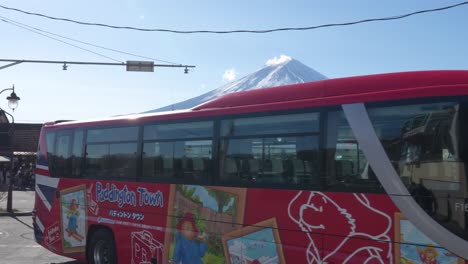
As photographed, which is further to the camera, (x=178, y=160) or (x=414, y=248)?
(x=178, y=160)

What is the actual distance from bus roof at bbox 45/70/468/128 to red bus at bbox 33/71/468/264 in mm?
15

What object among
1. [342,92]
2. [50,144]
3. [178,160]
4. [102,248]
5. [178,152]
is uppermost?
[342,92]

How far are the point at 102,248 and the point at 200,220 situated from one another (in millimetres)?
2874

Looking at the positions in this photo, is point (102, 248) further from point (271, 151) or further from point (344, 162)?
point (344, 162)

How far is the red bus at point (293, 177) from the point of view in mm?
4910

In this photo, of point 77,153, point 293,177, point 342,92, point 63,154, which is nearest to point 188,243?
point 293,177

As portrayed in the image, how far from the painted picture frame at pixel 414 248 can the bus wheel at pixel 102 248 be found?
5385 millimetres

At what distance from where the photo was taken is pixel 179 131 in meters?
7.70

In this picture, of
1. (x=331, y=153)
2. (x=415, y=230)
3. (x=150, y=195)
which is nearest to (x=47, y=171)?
(x=150, y=195)

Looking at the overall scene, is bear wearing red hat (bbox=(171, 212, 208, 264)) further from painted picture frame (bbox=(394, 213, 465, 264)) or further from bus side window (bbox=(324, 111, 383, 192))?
painted picture frame (bbox=(394, 213, 465, 264))

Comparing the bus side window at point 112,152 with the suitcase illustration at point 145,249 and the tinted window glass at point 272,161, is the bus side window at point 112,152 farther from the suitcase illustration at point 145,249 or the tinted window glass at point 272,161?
the tinted window glass at point 272,161

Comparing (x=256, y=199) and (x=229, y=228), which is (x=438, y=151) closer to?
(x=256, y=199)

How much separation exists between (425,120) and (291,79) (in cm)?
4440

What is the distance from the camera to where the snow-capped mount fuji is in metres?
42.6
